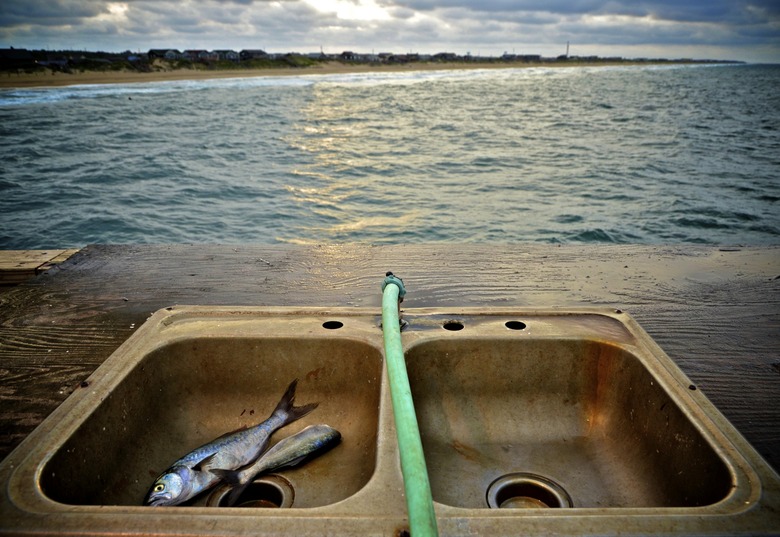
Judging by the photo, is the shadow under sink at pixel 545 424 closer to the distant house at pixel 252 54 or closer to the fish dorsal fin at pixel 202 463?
the fish dorsal fin at pixel 202 463

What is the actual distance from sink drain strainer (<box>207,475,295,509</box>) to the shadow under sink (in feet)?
1.87

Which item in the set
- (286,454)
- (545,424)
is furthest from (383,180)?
(286,454)

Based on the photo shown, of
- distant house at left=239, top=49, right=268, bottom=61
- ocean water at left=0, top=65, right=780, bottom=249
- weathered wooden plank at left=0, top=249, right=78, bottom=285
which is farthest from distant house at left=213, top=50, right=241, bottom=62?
weathered wooden plank at left=0, top=249, right=78, bottom=285

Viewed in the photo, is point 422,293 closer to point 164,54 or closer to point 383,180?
point 383,180

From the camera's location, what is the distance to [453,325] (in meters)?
2.10

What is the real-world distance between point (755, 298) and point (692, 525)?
2.17m

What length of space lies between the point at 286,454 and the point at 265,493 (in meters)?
0.16

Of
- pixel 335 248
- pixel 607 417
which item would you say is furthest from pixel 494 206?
pixel 607 417

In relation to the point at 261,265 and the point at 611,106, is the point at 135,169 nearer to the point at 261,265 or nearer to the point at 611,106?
the point at 261,265

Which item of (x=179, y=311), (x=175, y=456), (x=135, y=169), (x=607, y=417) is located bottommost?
(x=135, y=169)

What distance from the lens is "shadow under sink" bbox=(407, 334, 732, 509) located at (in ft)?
5.48

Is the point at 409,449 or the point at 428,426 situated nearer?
the point at 409,449

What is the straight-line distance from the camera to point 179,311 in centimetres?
220

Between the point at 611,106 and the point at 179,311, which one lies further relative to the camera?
the point at 611,106
